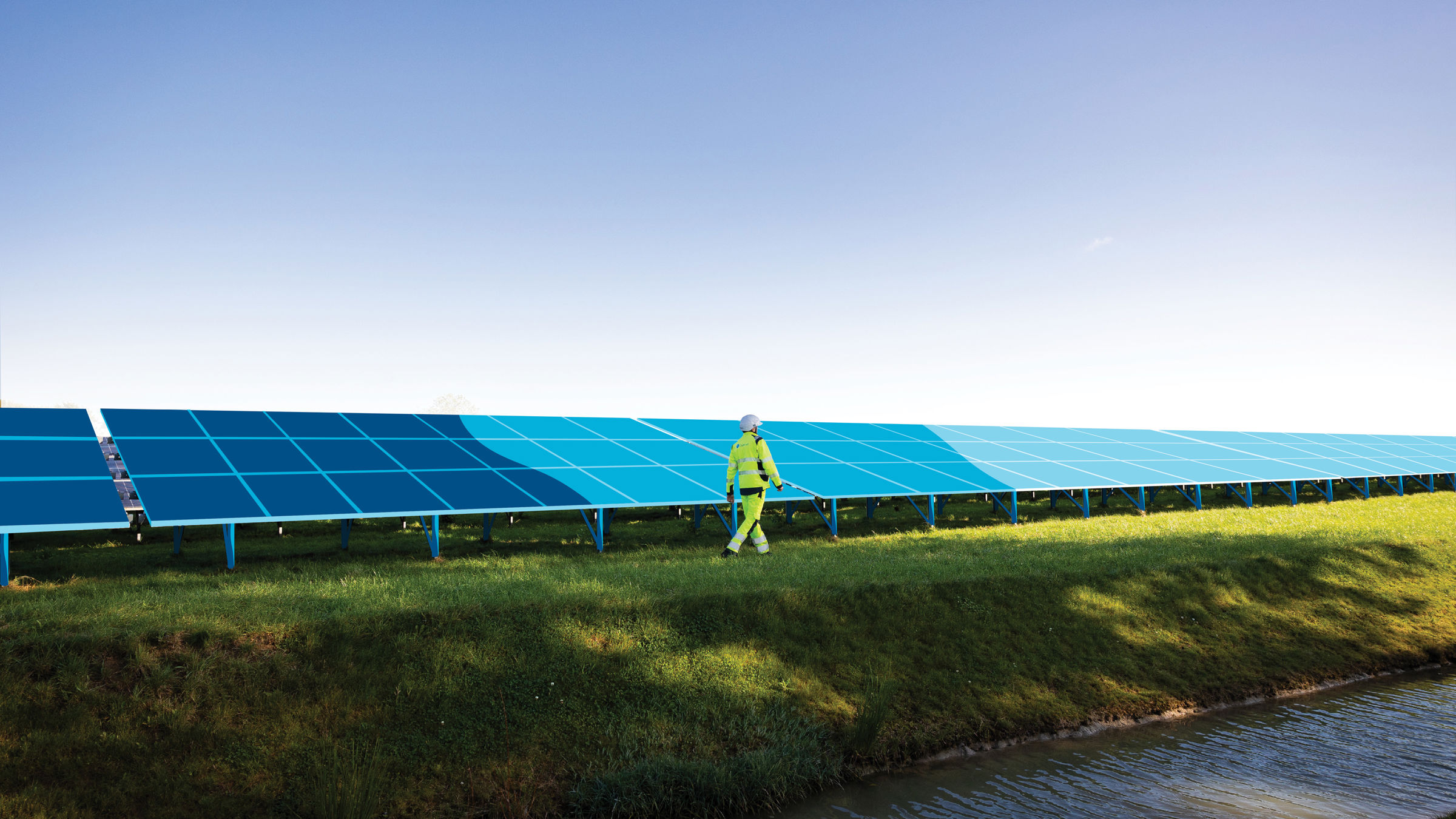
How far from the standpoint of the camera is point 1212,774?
10.0 meters

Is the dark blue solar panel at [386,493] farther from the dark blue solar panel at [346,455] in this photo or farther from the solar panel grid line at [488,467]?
the solar panel grid line at [488,467]

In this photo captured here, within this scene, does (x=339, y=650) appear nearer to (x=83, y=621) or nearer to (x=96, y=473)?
(x=83, y=621)

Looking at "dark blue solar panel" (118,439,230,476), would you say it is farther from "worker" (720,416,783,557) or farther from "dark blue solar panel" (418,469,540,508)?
"worker" (720,416,783,557)

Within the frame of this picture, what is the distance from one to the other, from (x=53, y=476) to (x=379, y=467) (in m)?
5.51

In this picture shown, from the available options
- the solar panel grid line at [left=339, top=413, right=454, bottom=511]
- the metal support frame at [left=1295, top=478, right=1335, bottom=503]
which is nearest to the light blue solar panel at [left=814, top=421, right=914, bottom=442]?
the solar panel grid line at [left=339, top=413, right=454, bottom=511]

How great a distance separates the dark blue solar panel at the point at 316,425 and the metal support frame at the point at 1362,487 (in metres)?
37.4

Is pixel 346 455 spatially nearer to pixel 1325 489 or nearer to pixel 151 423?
pixel 151 423

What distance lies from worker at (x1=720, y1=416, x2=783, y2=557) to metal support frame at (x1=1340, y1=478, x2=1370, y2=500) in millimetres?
30307

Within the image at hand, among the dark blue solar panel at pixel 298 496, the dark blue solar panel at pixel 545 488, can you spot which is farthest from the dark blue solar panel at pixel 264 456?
the dark blue solar panel at pixel 545 488

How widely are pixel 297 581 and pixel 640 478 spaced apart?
8.01 metres

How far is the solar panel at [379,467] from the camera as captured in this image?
50.3 feet

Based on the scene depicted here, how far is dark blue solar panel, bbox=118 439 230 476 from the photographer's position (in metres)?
15.9

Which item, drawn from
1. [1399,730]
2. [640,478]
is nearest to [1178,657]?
[1399,730]

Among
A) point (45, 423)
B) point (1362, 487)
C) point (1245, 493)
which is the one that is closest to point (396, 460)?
point (45, 423)
